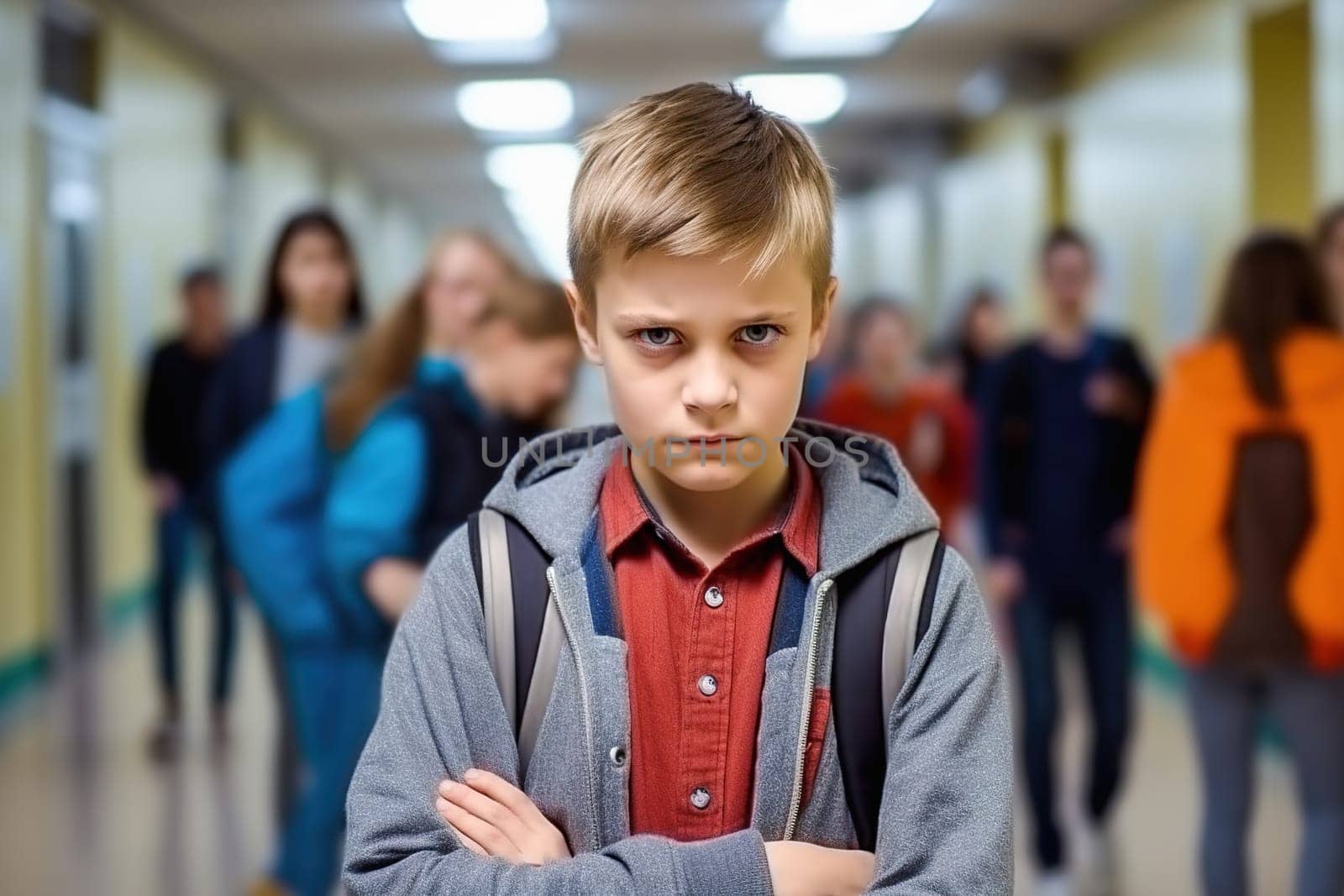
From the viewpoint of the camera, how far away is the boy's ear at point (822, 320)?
4.73 feet

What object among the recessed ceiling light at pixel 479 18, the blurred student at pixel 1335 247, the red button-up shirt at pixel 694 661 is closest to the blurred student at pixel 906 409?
the blurred student at pixel 1335 247

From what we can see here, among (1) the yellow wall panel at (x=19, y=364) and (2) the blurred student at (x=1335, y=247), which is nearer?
(2) the blurred student at (x=1335, y=247)

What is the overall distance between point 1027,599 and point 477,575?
3.65m

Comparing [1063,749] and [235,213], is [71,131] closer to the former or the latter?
[235,213]

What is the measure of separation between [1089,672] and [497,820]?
3.74 m

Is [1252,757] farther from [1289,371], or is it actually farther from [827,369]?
[827,369]

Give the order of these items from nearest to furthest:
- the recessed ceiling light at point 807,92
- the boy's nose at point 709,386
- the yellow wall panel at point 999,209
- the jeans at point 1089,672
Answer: the boy's nose at point 709,386 → the jeans at point 1089,672 → the recessed ceiling light at point 807,92 → the yellow wall panel at point 999,209

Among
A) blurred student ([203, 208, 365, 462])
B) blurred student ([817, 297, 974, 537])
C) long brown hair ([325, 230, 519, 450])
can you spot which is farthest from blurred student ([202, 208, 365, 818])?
blurred student ([817, 297, 974, 537])

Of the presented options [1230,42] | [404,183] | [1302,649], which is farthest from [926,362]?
[404,183]

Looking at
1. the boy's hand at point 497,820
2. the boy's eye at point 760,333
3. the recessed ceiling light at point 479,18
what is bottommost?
the boy's hand at point 497,820

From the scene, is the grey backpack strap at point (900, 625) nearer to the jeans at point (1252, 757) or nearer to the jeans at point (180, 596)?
the jeans at point (1252, 757)

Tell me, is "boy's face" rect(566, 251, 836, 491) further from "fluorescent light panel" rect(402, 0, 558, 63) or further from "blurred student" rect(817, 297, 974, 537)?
"fluorescent light panel" rect(402, 0, 558, 63)

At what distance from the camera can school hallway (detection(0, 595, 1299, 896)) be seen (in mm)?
4812

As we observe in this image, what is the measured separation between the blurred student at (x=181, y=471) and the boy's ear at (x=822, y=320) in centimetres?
597
